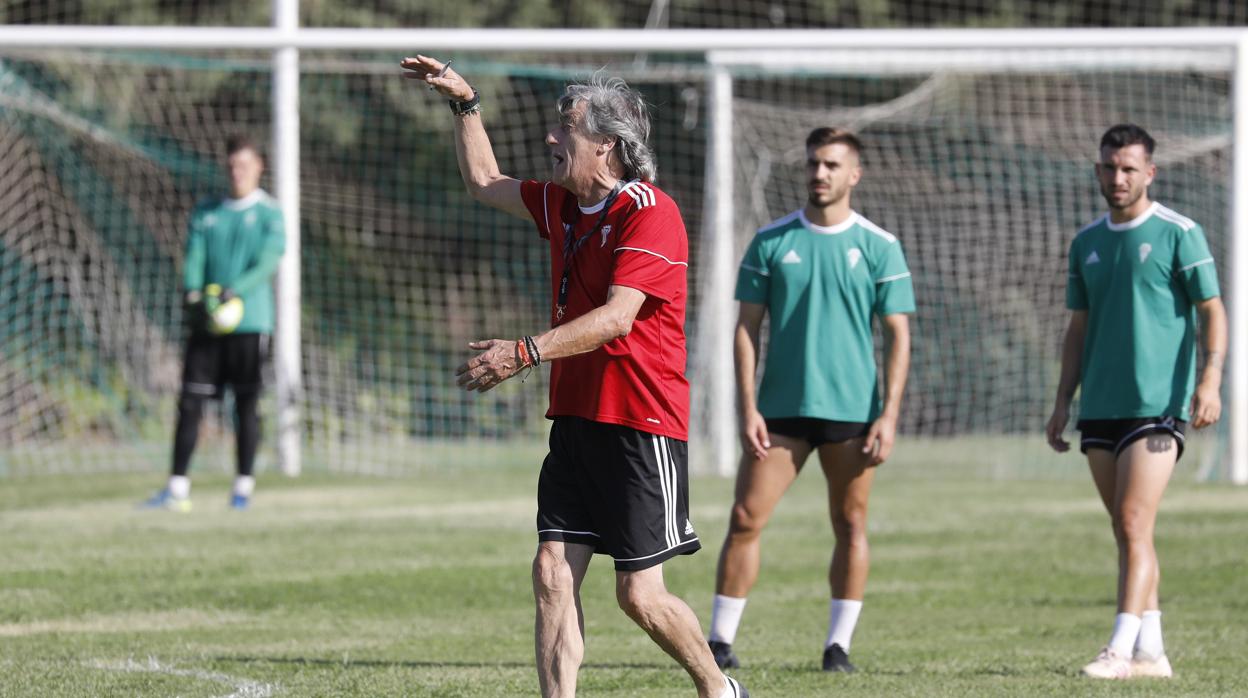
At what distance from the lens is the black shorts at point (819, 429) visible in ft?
22.9

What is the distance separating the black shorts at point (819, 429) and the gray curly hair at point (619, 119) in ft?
6.19

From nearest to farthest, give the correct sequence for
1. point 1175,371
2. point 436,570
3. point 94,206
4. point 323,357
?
point 1175,371, point 436,570, point 323,357, point 94,206

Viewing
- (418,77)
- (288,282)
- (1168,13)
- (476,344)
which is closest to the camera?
(476,344)

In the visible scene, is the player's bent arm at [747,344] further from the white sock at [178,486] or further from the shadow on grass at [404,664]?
the white sock at [178,486]

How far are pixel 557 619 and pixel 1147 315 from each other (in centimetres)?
Answer: 302

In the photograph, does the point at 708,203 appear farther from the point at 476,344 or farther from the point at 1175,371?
the point at 476,344

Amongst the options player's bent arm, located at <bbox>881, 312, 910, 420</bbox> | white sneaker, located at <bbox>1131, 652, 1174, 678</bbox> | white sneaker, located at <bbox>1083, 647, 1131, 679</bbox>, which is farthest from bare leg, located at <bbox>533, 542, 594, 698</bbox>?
white sneaker, located at <bbox>1131, 652, 1174, 678</bbox>

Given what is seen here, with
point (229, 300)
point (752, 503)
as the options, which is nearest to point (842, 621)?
point (752, 503)

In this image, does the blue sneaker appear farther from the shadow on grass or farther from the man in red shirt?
the man in red shirt

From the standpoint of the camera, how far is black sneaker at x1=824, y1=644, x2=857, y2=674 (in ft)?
22.6

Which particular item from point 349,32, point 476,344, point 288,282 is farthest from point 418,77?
point 288,282

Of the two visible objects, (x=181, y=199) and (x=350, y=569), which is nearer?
(x=350, y=569)

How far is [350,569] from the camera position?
384 inches

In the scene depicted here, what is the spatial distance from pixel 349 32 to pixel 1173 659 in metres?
8.53
